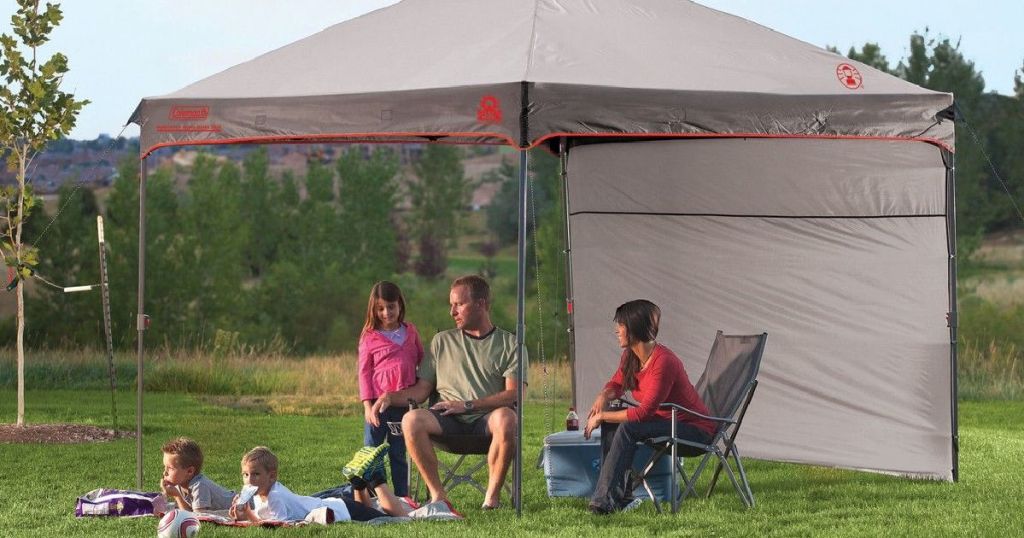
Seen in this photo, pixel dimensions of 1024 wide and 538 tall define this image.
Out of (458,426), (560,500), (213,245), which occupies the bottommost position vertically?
(560,500)

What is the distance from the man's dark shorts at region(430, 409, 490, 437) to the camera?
5371 millimetres

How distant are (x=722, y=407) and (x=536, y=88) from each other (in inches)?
63.9

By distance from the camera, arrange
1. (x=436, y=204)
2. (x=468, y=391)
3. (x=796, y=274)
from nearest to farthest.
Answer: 1. (x=468, y=391)
2. (x=796, y=274)
3. (x=436, y=204)

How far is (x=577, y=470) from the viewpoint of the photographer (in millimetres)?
6047

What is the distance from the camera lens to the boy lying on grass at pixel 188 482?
513cm

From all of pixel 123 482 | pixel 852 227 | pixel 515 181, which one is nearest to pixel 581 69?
pixel 852 227

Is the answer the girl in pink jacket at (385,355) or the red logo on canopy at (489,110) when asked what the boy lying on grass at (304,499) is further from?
the red logo on canopy at (489,110)

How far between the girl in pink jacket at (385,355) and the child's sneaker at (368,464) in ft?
1.05

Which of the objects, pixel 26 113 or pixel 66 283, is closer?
pixel 26 113

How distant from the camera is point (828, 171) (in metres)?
7.21

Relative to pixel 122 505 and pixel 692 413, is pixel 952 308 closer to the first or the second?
pixel 692 413

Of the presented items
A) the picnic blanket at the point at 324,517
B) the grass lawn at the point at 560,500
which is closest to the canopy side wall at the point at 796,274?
the grass lawn at the point at 560,500

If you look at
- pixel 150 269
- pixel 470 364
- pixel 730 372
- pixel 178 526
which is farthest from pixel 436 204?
pixel 178 526

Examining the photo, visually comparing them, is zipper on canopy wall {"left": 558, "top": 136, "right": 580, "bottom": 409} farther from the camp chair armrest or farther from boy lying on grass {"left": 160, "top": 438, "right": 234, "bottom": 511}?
boy lying on grass {"left": 160, "top": 438, "right": 234, "bottom": 511}
